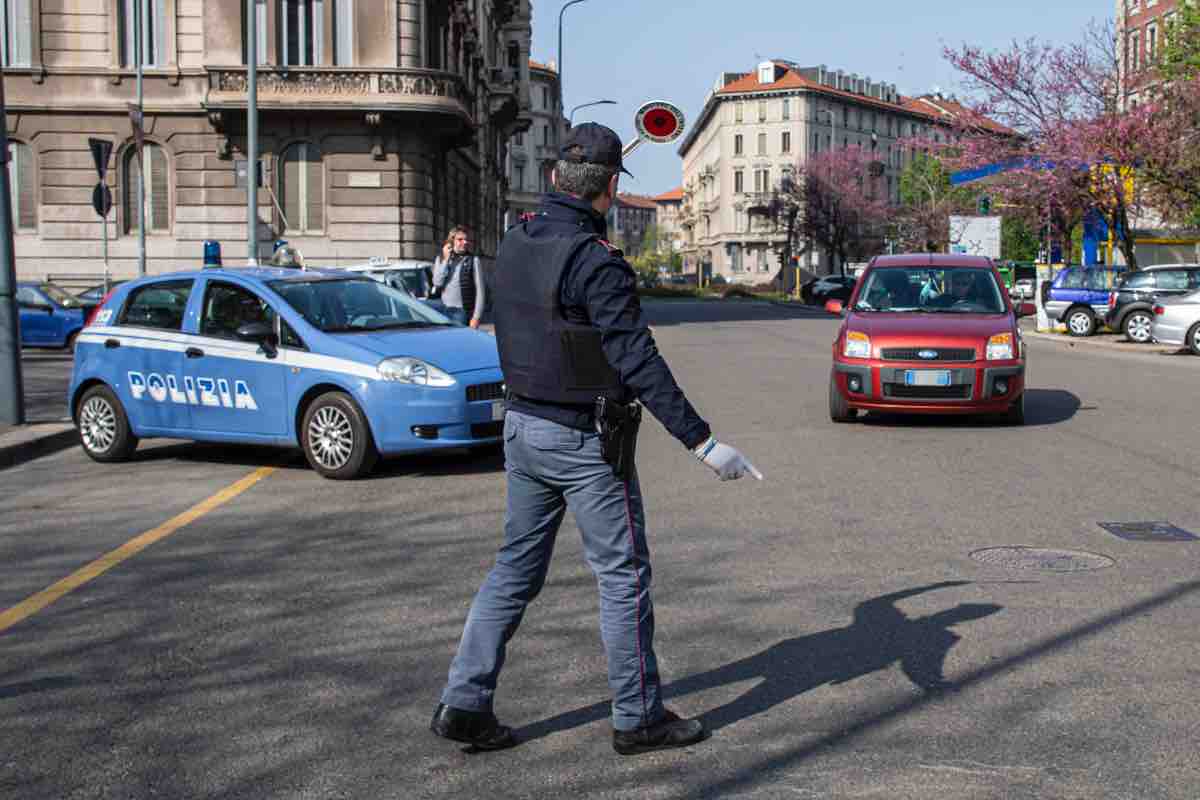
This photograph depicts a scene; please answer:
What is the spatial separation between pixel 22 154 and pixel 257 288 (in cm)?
3016

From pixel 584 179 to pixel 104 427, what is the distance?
8402 mm

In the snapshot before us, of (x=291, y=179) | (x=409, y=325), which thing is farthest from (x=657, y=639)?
(x=291, y=179)

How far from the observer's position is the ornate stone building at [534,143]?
112 m

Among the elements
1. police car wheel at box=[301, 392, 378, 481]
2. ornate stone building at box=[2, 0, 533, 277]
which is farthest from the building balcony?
police car wheel at box=[301, 392, 378, 481]

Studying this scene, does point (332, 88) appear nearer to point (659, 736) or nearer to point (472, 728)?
point (472, 728)

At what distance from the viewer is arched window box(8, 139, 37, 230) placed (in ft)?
126

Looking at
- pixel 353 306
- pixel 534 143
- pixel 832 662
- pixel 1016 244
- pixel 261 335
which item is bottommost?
pixel 832 662

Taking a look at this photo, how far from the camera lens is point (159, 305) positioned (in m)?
11.9

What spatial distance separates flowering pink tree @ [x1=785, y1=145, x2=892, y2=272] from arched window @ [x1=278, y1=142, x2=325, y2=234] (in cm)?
5767

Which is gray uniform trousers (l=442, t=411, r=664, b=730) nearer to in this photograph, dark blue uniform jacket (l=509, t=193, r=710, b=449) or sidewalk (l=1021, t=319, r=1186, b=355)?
dark blue uniform jacket (l=509, t=193, r=710, b=449)

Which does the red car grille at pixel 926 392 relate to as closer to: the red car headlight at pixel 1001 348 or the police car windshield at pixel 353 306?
the red car headlight at pixel 1001 348

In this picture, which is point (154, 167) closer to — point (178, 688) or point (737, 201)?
point (178, 688)

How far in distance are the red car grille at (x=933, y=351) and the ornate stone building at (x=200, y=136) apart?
25.2 metres

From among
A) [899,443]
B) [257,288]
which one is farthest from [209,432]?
[899,443]
